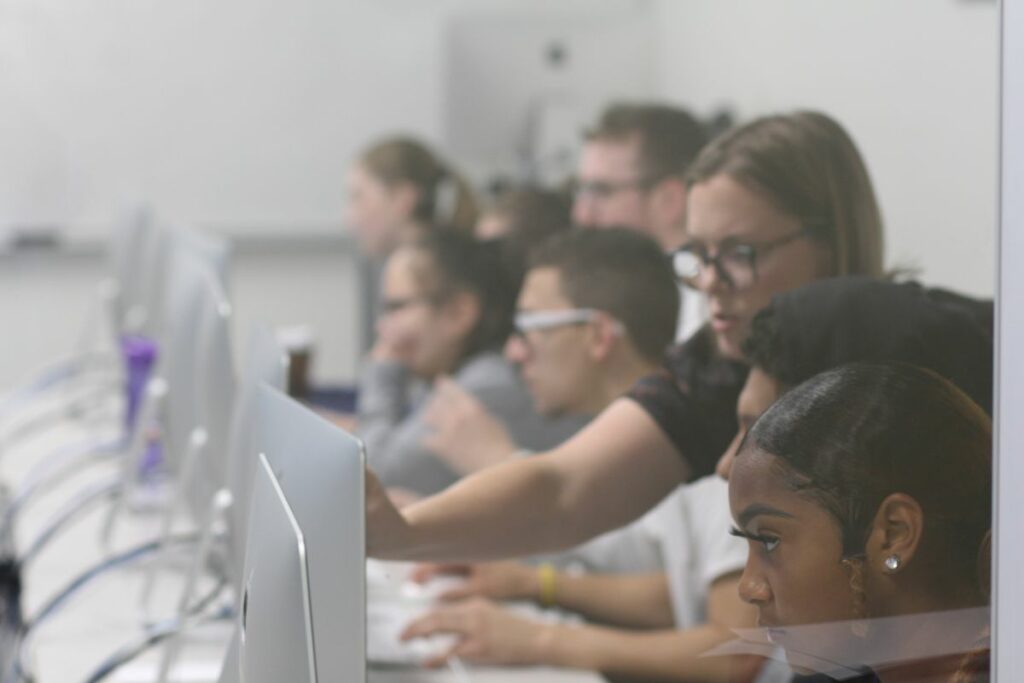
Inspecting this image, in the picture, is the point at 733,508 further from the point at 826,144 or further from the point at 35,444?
the point at 35,444

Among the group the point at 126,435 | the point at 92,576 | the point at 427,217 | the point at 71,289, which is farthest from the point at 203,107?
the point at 92,576

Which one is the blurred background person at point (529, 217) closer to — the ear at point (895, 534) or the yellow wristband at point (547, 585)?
the yellow wristband at point (547, 585)

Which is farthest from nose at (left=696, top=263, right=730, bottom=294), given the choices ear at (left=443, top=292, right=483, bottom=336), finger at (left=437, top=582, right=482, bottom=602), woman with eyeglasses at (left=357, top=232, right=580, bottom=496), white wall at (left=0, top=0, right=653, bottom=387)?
white wall at (left=0, top=0, right=653, bottom=387)

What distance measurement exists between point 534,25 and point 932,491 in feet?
7.77

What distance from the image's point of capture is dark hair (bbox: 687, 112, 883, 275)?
1076mm

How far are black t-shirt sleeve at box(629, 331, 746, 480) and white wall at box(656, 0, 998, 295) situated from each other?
0.54ft

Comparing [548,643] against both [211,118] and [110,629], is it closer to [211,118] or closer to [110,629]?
[110,629]

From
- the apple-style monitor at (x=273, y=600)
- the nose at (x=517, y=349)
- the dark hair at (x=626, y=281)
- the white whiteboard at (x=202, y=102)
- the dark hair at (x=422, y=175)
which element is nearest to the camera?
the apple-style monitor at (x=273, y=600)

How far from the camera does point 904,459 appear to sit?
0.94 meters

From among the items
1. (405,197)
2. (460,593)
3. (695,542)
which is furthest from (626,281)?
(405,197)

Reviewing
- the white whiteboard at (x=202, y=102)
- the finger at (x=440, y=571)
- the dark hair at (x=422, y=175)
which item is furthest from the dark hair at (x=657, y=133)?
the white whiteboard at (x=202, y=102)

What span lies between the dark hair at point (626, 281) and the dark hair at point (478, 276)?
0.32 meters

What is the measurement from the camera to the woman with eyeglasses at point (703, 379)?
109 cm

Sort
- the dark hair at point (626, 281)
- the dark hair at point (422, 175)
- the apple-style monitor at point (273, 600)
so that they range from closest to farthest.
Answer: the apple-style monitor at point (273, 600) → the dark hair at point (626, 281) → the dark hair at point (422, 175)
